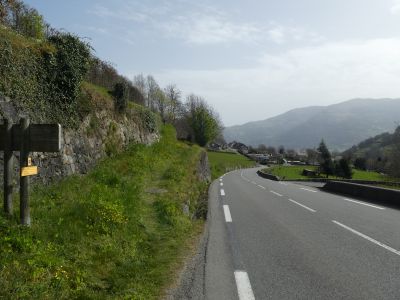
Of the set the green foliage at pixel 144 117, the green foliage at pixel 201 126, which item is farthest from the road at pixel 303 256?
the green foliage at pixel 201 126

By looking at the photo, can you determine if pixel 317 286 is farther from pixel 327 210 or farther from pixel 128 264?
pixel 327 210

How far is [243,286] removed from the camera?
5.70 m

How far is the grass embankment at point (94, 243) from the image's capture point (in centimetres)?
504

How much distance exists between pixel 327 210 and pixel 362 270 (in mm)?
7723

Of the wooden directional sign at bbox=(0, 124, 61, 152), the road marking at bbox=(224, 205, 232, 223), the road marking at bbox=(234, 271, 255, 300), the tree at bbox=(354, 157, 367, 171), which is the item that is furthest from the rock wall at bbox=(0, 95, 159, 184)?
the tree at bbox=(354, 157, 367, 171)

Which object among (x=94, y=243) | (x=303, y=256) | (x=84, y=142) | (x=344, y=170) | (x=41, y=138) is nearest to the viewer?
(x=41, y=138)

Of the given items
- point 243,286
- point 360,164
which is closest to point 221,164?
point 360,164

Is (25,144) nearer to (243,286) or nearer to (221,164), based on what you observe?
(243,286)

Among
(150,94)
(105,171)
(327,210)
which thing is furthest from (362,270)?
(150,94)

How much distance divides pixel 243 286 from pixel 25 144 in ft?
14.3

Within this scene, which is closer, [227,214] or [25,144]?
[25,144]

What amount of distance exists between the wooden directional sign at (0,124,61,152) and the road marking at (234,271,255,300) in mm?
3647

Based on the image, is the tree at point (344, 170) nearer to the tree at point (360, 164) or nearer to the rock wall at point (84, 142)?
the tree at point (360, 164)

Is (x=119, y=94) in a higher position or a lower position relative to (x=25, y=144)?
higher
